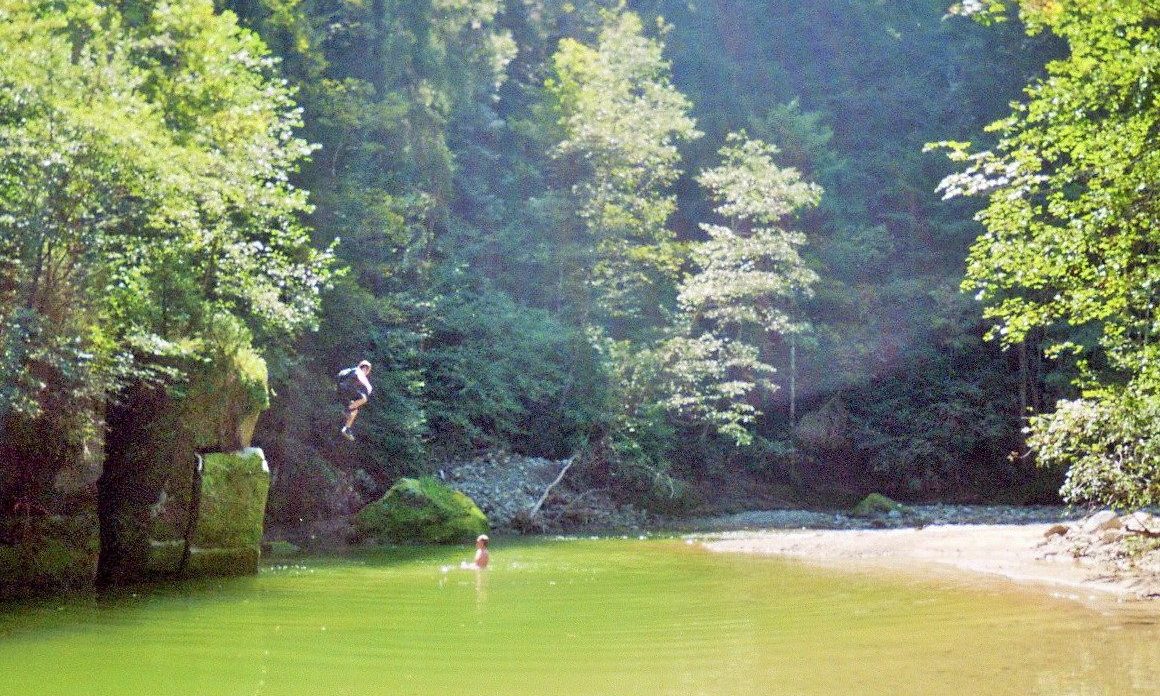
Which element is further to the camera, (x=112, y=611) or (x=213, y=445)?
(x=213, y=445)

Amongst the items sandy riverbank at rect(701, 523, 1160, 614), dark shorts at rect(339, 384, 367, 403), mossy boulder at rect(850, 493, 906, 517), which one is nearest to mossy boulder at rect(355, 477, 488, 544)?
dark shorts at rect(339, 384, 367, 403)

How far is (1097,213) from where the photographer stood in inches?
366

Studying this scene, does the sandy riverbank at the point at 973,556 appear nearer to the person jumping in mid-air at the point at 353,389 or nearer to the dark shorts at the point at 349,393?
the person jumping in mid-air at the point at 353,389

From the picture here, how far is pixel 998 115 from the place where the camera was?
32.1 metres

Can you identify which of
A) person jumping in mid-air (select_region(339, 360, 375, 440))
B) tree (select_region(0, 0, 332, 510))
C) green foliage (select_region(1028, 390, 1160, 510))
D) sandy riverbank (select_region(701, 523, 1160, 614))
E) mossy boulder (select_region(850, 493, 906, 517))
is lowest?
sandy riverbank (select_region(701, 523, 1160, 614))

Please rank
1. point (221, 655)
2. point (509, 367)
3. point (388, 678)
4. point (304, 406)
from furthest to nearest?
point (509, 367), point (304, 406), point (221, 655), point (388, 678)

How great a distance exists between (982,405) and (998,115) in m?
10.1

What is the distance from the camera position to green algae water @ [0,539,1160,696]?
603cm

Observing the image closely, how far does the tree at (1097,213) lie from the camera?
359 inches

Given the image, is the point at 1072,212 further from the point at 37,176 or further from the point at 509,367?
the point at 509,367

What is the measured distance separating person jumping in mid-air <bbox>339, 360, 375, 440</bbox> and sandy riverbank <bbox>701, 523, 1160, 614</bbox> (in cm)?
629

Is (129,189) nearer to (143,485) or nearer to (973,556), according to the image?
(143,485)

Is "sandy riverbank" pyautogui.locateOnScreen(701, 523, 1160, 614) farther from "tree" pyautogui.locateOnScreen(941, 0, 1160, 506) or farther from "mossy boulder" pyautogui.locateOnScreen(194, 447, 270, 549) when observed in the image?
"mossy boulder" pyautogui.locateOnScreen(194, 447, 270, 549)

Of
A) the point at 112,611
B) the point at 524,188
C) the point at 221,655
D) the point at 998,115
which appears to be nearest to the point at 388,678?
the point at 221,655
